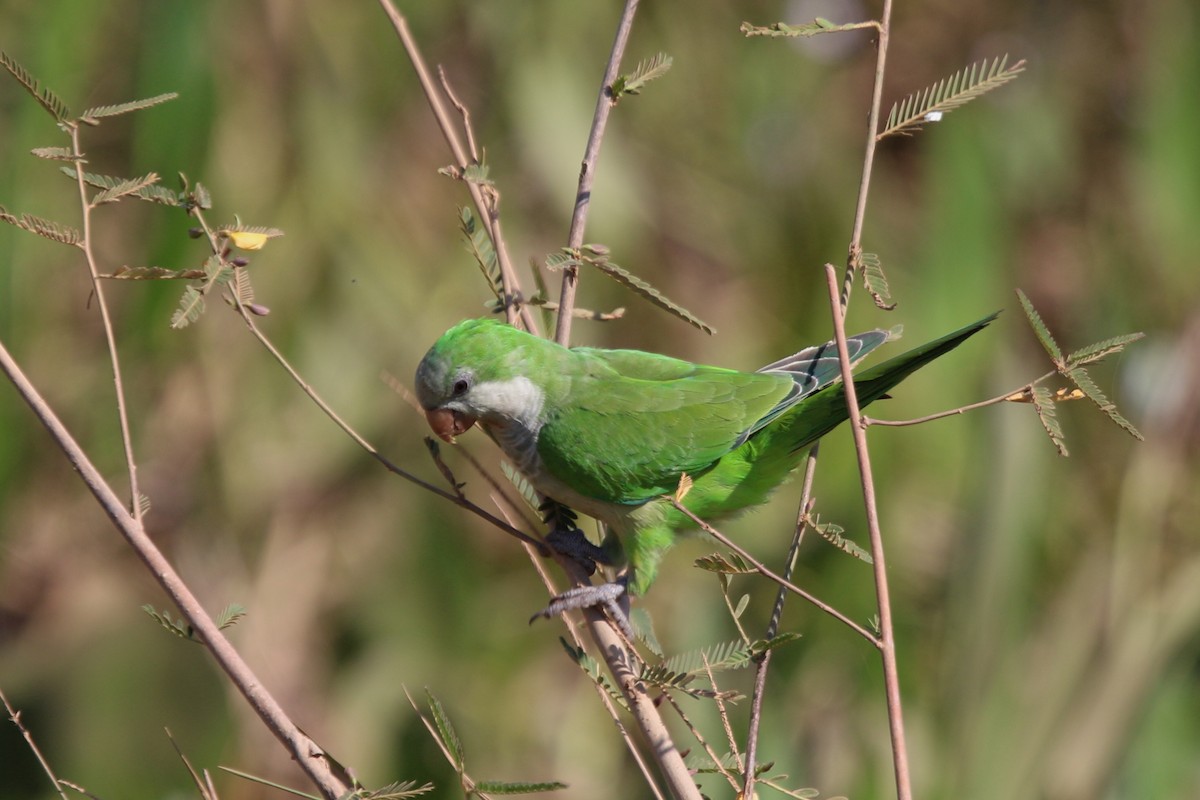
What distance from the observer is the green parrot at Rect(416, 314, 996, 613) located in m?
2.16

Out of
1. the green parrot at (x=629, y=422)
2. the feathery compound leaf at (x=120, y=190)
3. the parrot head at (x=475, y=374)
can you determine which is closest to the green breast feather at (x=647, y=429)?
the green parrot at (x=629, y=422)

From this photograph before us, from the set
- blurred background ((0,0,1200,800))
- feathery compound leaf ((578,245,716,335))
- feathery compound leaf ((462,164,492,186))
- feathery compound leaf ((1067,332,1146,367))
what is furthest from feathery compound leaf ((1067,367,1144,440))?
blurred background ((0,0,1200,800))

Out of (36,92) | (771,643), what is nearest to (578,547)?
(771,643)

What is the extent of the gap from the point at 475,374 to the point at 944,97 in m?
0.96

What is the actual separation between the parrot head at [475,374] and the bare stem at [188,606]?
2.60ft

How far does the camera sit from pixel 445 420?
86.7 inches

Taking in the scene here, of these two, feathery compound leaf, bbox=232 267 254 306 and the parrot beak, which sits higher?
feathery compound leaf, bbox=232 267 254 306

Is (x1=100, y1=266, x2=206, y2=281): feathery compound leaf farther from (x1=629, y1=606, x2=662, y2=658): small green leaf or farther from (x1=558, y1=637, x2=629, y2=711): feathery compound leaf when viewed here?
(x1=629, y1=606, x2=662, y2=658): small green leaf

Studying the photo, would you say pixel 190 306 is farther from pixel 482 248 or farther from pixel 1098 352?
pixel 1098 352

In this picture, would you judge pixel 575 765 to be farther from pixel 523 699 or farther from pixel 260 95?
pixel 260 95

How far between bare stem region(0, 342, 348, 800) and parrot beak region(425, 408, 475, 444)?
2.62 ft

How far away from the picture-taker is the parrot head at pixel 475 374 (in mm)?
2129

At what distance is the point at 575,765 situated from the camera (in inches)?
162

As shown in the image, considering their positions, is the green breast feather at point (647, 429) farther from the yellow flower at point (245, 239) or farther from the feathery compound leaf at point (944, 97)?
the yellow flower at point (245, 239)
